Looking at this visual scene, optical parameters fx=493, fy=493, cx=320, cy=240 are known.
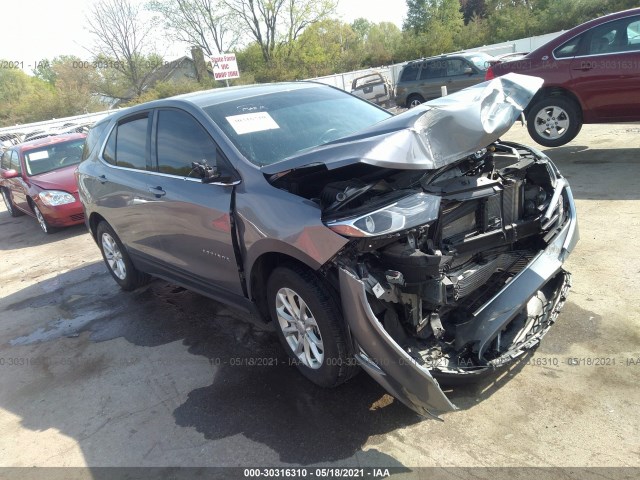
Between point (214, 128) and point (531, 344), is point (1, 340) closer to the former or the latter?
point (214, 128)

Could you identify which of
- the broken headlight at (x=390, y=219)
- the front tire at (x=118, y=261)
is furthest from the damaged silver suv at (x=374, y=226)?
the front tire at (x=118, y=261)

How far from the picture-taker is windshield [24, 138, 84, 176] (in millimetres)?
9328

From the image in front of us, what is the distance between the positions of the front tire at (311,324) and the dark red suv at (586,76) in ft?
20.9

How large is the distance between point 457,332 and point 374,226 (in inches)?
31.4

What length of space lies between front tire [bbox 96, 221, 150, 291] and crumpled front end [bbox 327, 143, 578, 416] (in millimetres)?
3390

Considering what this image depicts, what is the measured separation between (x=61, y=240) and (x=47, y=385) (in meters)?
5.25

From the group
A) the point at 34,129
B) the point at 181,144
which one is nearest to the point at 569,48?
the point at 181,144

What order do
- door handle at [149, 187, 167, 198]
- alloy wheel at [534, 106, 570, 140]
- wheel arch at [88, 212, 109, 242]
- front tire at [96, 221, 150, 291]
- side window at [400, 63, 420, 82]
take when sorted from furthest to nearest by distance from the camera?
side window at [400, 63, 420, 82]
alloy wheel at [534, 106, 570, 140]
wheel arch at [88, 212, 109, 242]
front tire at [96, 221, 150, 291]
door handle at [149, 187, 167, 198]

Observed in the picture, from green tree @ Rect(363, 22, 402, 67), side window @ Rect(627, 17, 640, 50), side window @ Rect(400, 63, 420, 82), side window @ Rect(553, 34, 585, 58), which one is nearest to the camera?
side window @ Rect(627, 17, 640, 50)

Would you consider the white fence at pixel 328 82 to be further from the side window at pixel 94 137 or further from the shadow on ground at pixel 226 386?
the shadow on ground at pixel 226 386

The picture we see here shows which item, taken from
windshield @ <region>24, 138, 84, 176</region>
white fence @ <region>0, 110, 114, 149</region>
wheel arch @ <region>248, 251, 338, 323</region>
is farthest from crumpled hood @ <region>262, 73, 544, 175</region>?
white fence @ <region>0, 110, 114, 149</region>

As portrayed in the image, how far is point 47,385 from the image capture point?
3.92 meters

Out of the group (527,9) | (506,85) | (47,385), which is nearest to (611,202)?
(506,85)

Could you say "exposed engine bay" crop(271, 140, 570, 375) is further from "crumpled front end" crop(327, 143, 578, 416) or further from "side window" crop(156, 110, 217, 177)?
"side window" crop(156, 110, 217, 177)
